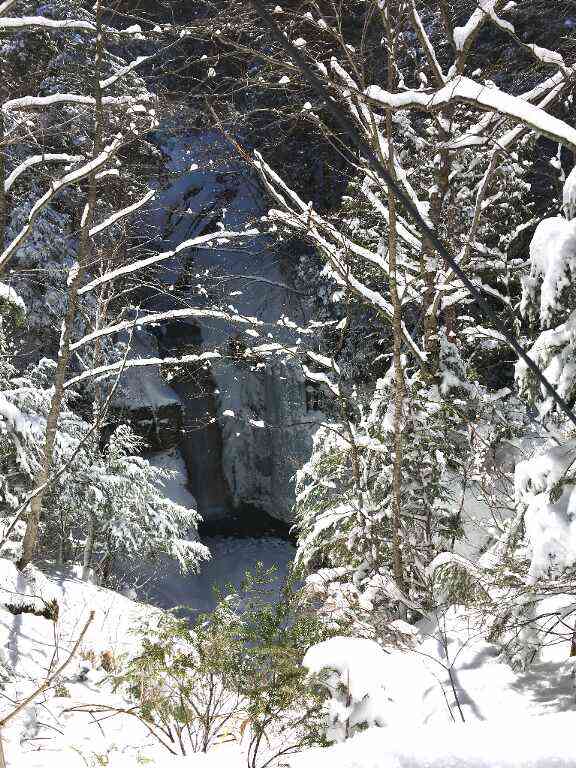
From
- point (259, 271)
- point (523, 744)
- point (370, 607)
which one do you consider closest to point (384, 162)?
point (370, 607)

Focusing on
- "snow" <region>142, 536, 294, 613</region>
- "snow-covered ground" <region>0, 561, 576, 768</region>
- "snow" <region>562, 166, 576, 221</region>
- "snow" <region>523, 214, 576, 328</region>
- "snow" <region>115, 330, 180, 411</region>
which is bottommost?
"snow-covered ground" <region>0, 561, 576, 768</region>

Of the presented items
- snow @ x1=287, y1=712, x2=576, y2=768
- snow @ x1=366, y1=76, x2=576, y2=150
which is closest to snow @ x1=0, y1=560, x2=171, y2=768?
snow @ x1=287, y1=712, x2=576, y2=768

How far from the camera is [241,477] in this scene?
52.6 feet

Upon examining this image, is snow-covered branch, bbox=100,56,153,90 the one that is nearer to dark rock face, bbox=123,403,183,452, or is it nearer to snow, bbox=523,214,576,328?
snow, bbox=523,214,576,328

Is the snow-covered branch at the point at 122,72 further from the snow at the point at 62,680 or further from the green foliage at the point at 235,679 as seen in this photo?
the green foliage at the point at 235,679

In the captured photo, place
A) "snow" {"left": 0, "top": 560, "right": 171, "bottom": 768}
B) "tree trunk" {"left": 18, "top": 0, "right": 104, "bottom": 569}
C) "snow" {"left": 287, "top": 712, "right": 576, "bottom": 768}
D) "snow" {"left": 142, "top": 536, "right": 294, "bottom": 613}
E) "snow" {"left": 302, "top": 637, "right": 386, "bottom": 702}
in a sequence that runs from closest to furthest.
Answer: "snow" {"left": 287, "top": 712, "right": 576, "bottom": 768} < "snow" {"left": 302, "top": 637, "right": 386, "bottom": 702} < "snow" {"left": 0, "top": 560, "right": 171, "bottom": 768} < "tree trunk" {"left": 18, "top": 0, "right": 104, "bottom": 569} < "snow" {"left": 142, "top": 536, "right": 294, "bottom": 613}

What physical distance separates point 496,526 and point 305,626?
6.43 ft

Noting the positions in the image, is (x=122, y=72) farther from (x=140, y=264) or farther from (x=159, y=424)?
(x=159, y=424)

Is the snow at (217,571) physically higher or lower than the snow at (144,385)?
lower

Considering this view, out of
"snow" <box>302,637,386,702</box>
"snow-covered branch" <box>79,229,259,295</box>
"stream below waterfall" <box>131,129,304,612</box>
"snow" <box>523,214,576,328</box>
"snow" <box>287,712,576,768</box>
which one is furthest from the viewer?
"stream below waterfall" <box>131,129,304,612</box>

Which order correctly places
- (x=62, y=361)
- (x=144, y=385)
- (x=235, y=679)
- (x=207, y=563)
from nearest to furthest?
1. (x=235, y=679)
2. (x=62, y=361)
3. (x=144, y=385)
4. (x=207, y=563)

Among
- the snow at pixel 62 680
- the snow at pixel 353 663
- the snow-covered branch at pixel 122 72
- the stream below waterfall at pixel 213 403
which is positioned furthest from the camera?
the stream below waterfall at pixel 213 403

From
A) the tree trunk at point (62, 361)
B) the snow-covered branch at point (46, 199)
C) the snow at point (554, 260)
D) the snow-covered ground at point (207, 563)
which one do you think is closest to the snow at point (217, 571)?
the snow-covered ground at point (207, 563)

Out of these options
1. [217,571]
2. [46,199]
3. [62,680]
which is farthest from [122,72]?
[217,571]
